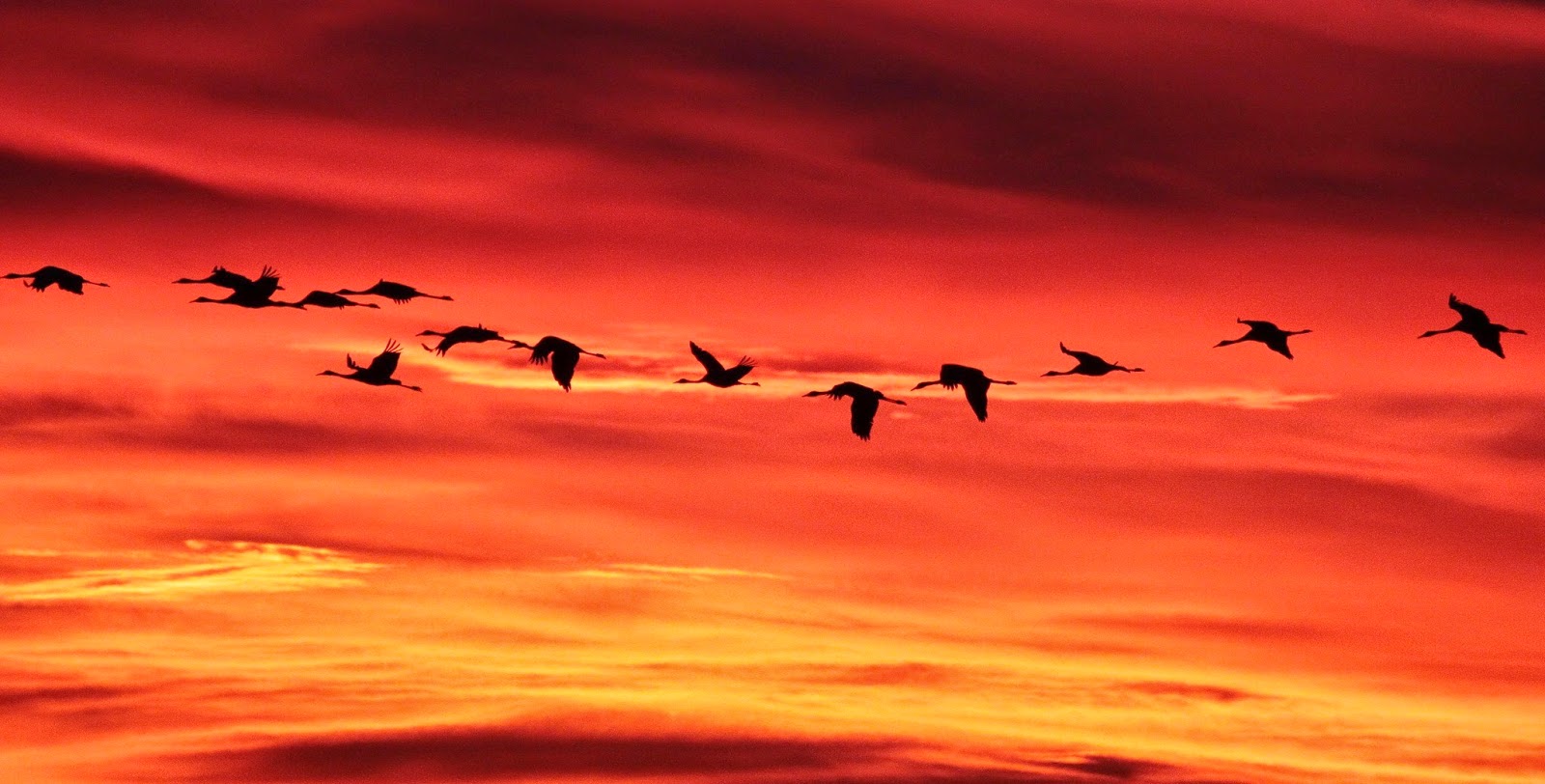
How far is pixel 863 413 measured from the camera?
6962cm

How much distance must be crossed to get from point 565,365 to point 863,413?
9.58m

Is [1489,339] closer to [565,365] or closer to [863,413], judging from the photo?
[863,413]

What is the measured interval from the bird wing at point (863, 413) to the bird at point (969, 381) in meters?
2.20

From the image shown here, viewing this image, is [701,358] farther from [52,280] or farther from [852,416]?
[52,280]

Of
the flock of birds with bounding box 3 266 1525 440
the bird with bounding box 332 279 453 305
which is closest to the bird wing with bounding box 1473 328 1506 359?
the flock of birds with bounding box 3 266 1525 440

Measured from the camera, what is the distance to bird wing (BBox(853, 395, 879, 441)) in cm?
6919

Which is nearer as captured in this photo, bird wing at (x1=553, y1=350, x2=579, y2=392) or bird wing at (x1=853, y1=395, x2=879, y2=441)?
bird wing at (x1=553, y1=350, x2=579, y2=392)

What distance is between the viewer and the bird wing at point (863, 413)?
6919 centimetres

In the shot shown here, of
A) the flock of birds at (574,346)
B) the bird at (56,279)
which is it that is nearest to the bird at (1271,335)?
the flock of birds at (574,346)

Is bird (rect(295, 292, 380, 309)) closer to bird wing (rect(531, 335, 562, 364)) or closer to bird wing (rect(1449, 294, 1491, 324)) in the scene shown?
bird wing (rect(531, 335, 562, 364))

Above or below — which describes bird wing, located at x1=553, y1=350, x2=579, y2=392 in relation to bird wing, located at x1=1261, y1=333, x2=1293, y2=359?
below

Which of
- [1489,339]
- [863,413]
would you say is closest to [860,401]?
[863,413]

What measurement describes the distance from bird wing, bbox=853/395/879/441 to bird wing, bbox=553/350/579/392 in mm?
8800

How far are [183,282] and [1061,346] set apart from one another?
1178 inches
